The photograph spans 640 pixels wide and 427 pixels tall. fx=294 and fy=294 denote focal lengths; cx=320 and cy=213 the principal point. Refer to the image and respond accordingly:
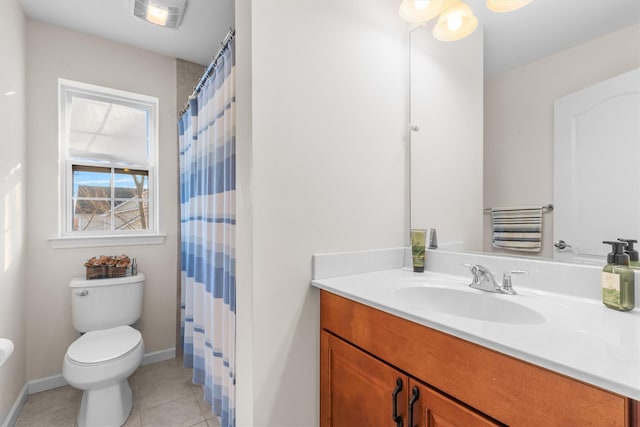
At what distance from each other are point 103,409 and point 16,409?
0.60 meters

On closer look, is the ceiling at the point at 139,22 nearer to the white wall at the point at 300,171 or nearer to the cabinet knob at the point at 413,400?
the white wall at the point at 300,171

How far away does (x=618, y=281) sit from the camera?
0.76 m

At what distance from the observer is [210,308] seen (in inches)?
60.1

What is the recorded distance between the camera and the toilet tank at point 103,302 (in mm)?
1874

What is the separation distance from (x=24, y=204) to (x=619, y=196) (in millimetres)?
2822

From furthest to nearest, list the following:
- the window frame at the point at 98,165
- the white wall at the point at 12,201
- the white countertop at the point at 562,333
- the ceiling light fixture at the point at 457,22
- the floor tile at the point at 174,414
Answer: the window frame at the point at 98,165 < the floor tile at the point at 174,414 < the white wall at the point at 12,201 < the ceiling light fixture at the point at 457,22 < the white countertop at the point at 562,333

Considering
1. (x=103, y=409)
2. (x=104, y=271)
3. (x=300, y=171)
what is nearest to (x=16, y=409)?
(x=103, y=409)

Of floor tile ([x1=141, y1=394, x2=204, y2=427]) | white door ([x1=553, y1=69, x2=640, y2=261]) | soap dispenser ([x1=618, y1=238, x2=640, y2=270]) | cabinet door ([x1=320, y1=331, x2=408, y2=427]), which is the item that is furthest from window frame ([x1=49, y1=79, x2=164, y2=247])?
soap dispenser ([x1=618, y1=238, x2=640, y2=270])

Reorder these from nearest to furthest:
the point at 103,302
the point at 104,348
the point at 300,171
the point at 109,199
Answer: the point at 300,171 → the point at 104,348 → the point at 103,302 → the point at 109,199

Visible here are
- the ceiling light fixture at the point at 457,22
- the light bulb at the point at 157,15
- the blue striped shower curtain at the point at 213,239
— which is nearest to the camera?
the ceiling light fixture at the point at 457,22

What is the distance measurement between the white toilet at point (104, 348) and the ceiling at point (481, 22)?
1.70 metres

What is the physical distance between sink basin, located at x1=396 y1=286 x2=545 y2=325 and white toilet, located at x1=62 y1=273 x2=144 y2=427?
5.06 ft

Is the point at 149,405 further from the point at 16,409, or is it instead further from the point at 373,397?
the point at 373,397

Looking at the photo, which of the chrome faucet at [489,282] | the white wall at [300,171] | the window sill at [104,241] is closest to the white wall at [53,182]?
the window sill at [104,241]
